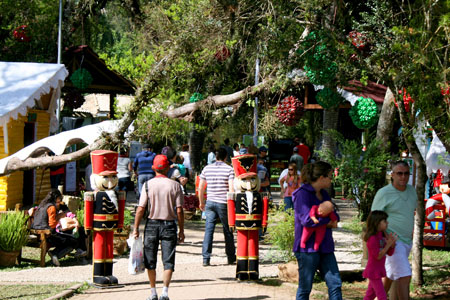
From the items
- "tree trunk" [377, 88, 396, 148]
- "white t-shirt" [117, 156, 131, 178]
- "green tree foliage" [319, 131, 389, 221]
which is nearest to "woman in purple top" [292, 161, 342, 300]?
"green tree foliage" [319, 131, 389, 221]

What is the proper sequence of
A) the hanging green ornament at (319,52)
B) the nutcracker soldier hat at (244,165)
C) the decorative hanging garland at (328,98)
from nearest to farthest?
the hanging green ornament at (319,52) < the nutcracker soldier hat at (244,165) < the decorative hanging garland at (328,98)

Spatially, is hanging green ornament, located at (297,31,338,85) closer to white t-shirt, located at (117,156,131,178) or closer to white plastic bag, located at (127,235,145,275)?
white plastic bag, located at (127,235,145,275)

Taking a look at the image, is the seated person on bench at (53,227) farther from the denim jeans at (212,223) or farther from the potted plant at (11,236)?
the denim jeans at (212,223)

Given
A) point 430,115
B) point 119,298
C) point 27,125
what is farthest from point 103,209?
point 27,125

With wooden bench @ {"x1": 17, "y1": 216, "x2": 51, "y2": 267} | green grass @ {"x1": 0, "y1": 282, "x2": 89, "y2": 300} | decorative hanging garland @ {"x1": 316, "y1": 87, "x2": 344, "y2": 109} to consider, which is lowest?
green grass @ {"x1": 0, "y1": 282, "x2": 89, "y2": 300}

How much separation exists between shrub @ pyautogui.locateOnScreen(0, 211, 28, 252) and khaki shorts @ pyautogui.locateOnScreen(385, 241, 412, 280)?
6299 millimetres

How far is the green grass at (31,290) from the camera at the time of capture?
854 cm

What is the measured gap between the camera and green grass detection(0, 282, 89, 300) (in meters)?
8.54

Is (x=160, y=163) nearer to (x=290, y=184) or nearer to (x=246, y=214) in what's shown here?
(x=246, y=214)

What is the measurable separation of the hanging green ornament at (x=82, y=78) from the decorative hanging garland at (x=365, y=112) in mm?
11695

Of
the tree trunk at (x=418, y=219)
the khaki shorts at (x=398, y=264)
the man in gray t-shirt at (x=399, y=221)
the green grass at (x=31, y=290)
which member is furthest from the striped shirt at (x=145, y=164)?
the khaki shorts at (x=398, y=264)

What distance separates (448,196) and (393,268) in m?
5.90

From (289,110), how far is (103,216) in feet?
28.0

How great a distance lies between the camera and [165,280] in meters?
8.06
